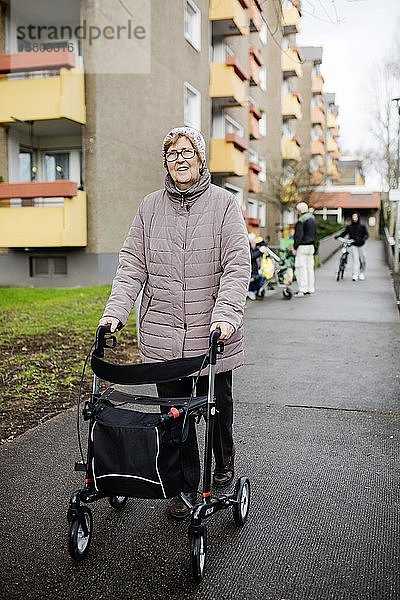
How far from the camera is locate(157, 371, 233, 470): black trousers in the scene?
13.4 ft

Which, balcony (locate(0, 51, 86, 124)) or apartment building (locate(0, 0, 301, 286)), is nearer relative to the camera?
balcony (locate(0, 51, 86, 124))

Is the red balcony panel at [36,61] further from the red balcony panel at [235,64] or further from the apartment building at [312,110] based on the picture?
the apartment building at [312,110]

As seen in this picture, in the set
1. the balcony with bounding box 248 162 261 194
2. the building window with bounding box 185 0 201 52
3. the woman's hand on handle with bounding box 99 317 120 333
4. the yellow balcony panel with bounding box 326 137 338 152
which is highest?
the yellow balcony panel with bounding box 326 137 338 152

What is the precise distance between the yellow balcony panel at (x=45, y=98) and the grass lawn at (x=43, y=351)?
4781 millimetres

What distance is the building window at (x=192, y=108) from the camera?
2414cm

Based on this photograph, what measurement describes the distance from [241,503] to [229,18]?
953 inches

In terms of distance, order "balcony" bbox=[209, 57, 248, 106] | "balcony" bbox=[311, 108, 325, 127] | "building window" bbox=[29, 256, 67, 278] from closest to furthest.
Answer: "building window" bbox=[29, 256, 67, 278] < "balcony" bbox=[209, 57, 248, 106] < "balcony" bbox=[311, 108, 325, 127]

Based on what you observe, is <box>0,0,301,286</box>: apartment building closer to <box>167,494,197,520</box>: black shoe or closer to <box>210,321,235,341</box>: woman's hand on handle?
<box>210,321,235,341</box>: woman's hand on handle

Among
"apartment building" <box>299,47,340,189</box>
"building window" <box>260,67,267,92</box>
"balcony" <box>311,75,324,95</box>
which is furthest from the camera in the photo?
"balcony" <box>311,75,324,95</box>

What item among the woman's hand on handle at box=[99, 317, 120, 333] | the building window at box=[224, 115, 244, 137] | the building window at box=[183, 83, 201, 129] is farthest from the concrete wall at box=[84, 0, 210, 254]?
the woman's hand on handle at box=[99, 317, 120, 333]

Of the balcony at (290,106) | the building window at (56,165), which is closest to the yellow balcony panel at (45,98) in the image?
the building window at (56,165)

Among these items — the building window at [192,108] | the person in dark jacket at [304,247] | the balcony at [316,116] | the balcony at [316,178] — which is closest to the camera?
the person in dark jacket at [304,247]

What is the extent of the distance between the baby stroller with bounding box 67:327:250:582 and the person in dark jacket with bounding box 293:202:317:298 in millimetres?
12898

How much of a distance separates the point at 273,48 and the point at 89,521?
39478 millimetres
